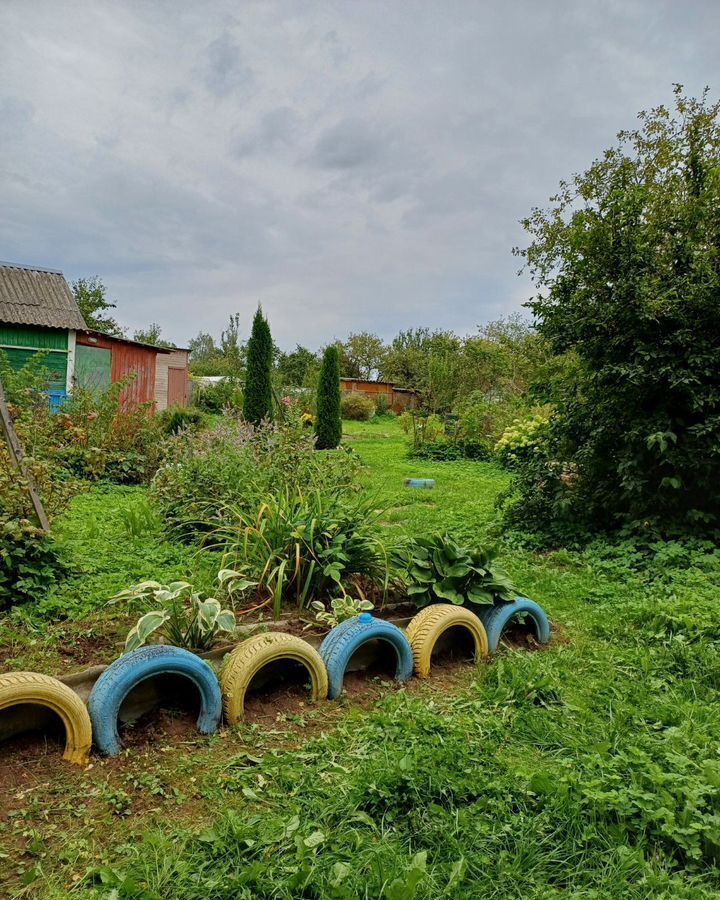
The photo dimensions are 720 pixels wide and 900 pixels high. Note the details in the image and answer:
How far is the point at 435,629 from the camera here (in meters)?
2.67

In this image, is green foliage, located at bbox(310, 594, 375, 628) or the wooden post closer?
green foliage, located at bbox(310, 594, 375, 628)

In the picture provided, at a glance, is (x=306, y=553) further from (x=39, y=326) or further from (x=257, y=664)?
(x=39, y=326)

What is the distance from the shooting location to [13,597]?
320 centimetres

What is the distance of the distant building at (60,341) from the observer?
A: 13320mm

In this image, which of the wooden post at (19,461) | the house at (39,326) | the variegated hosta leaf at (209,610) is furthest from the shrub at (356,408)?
the variegated hosta leaf at (209,610)

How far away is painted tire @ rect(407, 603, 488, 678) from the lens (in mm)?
2641

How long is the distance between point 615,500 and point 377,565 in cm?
273

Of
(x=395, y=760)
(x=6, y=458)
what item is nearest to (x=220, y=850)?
(x=395, y=760)

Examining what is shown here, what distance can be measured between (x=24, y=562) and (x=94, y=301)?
98.2ft

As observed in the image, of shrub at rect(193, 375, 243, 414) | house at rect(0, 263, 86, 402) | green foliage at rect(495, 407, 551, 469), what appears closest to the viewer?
green foliage at rect(495, 407, 551, 469)

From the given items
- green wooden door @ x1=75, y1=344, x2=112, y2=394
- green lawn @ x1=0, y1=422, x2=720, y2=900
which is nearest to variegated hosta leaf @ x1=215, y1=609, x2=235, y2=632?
green lawn @ x1=0, y1=422, x2=720, y2=900

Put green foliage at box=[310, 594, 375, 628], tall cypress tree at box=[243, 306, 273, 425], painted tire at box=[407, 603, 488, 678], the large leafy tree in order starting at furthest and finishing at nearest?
1. tall cypress tree at box=[243, 306, 273, 425]
2. the large leafy tree
3. green foliage at box=[310, 594, 375, 628]
4. painted tire at box=[407, 603, 488, 678]

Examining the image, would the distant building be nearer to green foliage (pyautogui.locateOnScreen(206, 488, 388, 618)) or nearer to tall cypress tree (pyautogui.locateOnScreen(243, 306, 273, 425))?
tall cypress tree (pyautogui.locateOnScreen(243, 306, 273, 425))

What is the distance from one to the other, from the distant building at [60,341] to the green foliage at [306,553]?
10.0 m
